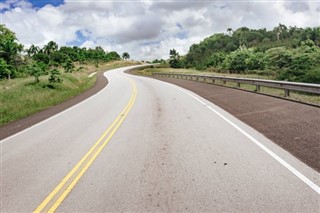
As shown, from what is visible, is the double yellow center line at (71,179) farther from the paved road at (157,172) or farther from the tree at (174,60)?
the tree at (174,60)

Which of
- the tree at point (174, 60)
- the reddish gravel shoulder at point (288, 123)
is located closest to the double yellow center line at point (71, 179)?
the reddish gravel shoulder at point (288, 123)

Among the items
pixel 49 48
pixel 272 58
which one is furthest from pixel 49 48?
pixel 272 58

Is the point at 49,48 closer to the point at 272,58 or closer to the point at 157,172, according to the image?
the point at 272,58

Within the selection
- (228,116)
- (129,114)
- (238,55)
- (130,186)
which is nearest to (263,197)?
(130,186)

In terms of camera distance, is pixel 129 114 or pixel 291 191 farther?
pixel 129 114

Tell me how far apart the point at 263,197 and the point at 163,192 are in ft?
5.21

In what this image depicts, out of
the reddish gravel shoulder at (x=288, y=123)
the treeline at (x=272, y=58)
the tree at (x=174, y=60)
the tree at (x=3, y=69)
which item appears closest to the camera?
the reddish gravel shoulder at (x=288, y=123)

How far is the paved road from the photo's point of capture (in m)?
4.37

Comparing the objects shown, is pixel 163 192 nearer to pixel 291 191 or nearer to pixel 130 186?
pixel 130 186

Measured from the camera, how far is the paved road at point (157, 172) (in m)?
4.37

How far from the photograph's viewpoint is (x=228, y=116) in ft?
35.6

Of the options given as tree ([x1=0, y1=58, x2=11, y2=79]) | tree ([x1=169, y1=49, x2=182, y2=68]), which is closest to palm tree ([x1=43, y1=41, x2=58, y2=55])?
tree ([x1=169, y1=49, x2=182, y2=68])

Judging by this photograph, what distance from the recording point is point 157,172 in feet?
18.4

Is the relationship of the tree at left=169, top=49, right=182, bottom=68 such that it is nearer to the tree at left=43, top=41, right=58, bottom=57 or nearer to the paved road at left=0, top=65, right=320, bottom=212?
the tree at left=43, top=41, right=58, bottom=57
